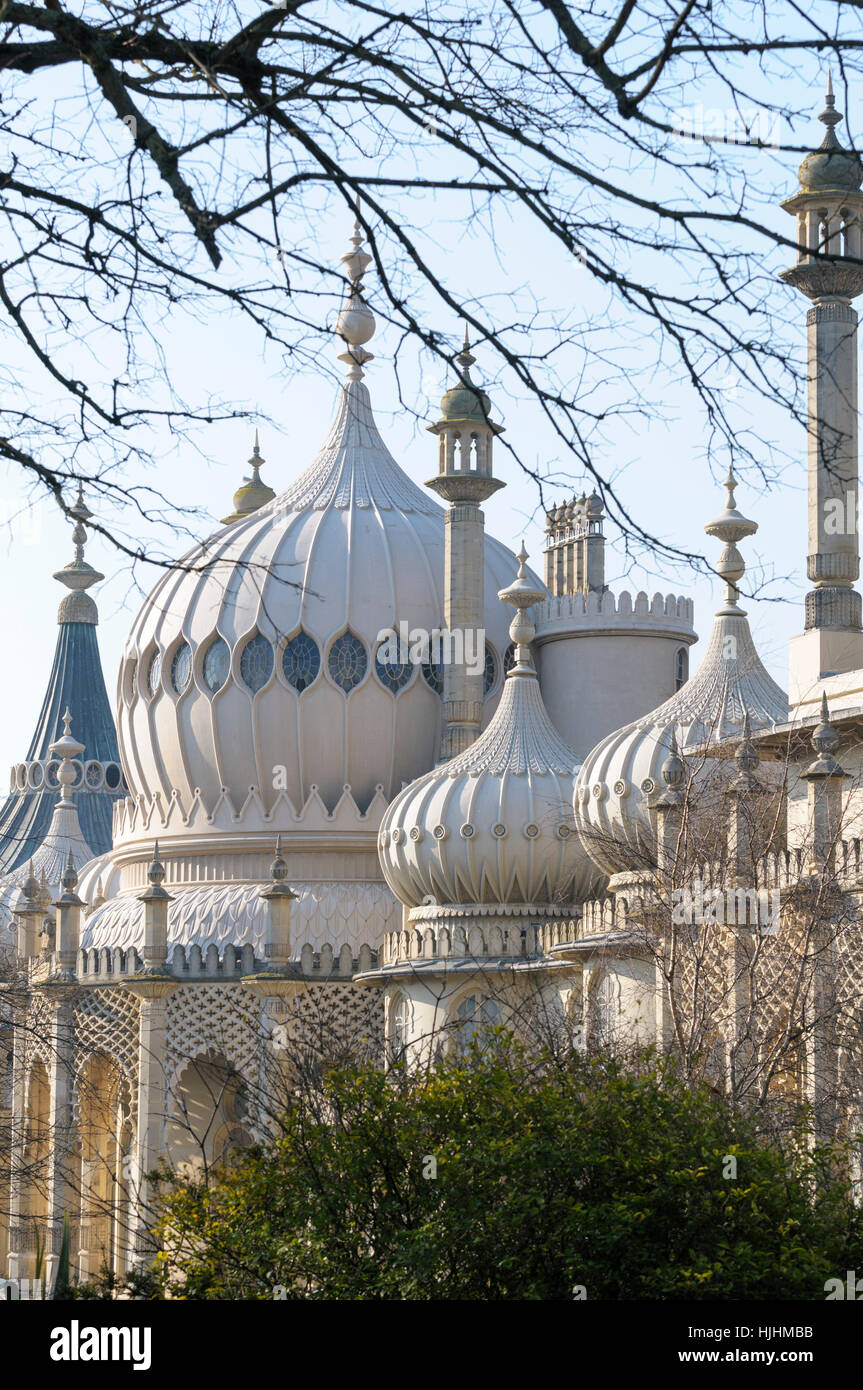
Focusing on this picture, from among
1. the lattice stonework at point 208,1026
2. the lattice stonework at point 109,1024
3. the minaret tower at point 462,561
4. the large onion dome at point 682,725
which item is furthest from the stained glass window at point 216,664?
the large onion dome at point 682,725

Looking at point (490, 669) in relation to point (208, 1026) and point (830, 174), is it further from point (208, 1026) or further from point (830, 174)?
point (830, 174)

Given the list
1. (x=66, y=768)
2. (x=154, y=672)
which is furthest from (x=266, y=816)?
(x=66, y=768)

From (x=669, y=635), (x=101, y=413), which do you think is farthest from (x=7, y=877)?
(x=101, y=413)

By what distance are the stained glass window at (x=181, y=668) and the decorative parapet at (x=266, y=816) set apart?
1562 mm

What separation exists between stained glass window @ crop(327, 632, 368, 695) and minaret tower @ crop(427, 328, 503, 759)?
158 centimetres

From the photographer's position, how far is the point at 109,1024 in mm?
30141

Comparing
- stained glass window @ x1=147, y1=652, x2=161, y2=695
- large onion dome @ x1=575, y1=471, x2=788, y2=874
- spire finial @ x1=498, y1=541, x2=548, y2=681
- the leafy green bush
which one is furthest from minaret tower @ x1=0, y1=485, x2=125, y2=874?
the leafy green bush

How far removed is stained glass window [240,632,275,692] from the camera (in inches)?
1273

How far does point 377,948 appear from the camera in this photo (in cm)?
3016

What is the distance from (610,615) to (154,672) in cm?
690

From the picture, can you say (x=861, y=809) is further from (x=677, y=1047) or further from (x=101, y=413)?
(x=101, y=413)

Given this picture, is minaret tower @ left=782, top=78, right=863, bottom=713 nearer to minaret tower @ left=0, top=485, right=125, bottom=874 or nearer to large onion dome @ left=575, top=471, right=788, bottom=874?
large onion dome @ left=575, top=471, right=788, bottom=874

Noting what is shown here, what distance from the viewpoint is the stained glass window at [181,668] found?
3300cm
